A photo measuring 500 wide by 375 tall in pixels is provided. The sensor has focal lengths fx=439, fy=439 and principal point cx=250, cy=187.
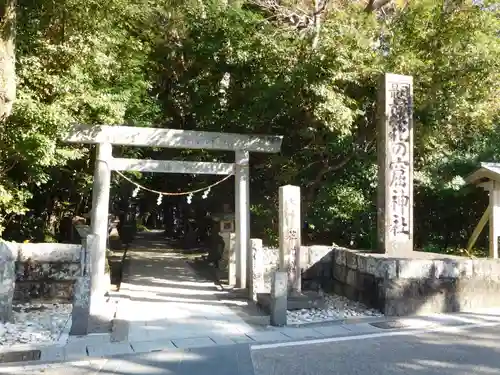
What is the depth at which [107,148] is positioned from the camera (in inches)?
364

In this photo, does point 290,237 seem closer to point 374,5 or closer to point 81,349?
point 81,349

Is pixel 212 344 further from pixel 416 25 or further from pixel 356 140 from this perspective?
pixel 416 25

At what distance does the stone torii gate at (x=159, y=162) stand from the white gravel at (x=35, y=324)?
0.84m

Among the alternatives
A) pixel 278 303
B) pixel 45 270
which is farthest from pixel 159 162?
pixel 278 303

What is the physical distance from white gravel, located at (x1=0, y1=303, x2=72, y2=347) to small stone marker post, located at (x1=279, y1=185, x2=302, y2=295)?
13.4 feet

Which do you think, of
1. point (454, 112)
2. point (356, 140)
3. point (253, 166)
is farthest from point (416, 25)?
point (253, 166)

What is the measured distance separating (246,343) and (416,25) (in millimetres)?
8446

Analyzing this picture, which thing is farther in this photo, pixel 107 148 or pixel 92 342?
pixel 107 148

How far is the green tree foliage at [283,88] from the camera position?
28.7ft

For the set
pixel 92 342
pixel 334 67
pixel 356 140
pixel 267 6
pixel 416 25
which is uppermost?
pixel 267 6

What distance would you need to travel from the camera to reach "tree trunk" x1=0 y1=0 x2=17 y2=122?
7402 millimetres

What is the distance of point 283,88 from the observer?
1000 cm

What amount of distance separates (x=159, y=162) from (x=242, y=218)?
229cm

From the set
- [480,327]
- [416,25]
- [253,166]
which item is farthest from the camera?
[253,166]
